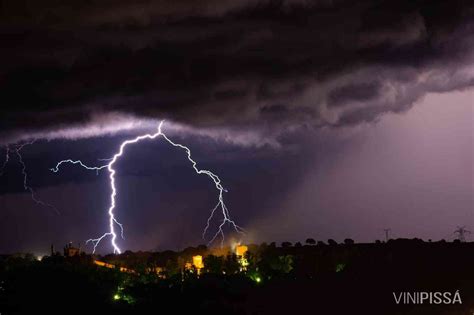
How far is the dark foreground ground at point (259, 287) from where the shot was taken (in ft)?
68.6

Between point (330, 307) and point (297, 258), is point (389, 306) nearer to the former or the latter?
point (330, 307)

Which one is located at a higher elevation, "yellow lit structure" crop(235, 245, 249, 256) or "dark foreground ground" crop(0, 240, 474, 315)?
"yellow lit structure" crop(235, 245, 249, 256)

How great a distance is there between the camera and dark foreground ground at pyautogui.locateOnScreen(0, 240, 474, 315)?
68.6 feet

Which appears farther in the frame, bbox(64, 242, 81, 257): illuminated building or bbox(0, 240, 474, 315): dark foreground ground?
bbox(64, 242, 81, 257): illuminated building

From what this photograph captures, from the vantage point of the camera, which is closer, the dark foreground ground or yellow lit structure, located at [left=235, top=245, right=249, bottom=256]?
the dark foreground ground

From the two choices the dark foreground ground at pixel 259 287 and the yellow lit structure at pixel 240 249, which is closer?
the dark foreground ground at pixel 259 287

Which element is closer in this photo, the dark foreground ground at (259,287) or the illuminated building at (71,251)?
the dark foreground ground at (259,287)

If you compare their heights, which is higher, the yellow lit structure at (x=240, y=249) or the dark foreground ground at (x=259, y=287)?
the yellow lit structure at (x=240, y=249)

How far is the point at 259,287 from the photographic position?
21.8m

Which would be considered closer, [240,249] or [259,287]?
[259,287]

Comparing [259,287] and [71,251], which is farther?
[71,251]

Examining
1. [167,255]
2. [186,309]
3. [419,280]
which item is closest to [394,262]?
[419,280]

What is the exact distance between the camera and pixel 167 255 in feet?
115

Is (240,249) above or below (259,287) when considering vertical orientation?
above
